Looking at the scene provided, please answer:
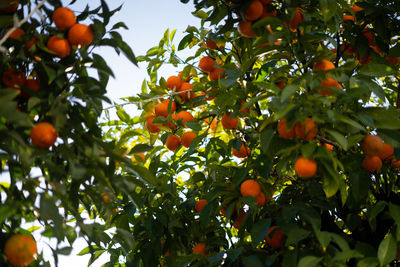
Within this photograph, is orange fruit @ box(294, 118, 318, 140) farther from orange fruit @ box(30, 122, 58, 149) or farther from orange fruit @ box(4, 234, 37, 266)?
orange fruit @ box(4, 234, 37, 266)

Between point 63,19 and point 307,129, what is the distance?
30.8 inches

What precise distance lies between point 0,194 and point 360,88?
3.75 feet

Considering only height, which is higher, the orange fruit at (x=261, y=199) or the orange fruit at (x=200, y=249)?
the orange fruit at (x=261, y=199)

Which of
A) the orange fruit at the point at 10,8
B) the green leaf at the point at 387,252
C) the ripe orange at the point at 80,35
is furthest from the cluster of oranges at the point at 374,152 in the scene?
the orange fruit at the point at 10,8

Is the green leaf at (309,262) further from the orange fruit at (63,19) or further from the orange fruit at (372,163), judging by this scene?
the orange fruit at (63,19)

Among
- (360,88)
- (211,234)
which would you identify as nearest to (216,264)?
(211,234)

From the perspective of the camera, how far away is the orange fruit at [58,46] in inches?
46.9

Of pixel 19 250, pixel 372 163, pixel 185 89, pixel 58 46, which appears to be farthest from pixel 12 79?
pixel 372 163

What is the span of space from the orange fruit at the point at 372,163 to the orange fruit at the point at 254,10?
0.62 metres

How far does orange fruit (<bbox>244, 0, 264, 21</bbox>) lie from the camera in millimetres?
1429

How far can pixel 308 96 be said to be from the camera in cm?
120

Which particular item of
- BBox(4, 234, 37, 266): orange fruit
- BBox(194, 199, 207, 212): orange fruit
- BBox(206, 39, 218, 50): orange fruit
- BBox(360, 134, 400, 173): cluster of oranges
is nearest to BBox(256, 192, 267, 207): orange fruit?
BBox(194, 199, 207, 212): orange fruit

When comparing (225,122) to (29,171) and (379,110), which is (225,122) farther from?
(29,171)

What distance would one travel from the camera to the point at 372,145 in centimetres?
138
